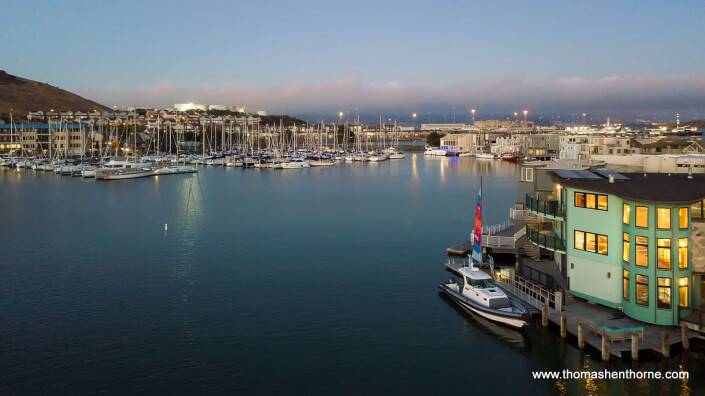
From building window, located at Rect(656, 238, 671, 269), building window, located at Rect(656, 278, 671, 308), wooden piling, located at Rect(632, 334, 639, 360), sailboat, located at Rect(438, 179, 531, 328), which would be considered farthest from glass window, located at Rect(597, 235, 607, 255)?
wooden piling, located at Rect(632, 334, 639, 360)

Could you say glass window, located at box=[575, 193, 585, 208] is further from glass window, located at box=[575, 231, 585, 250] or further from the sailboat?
the sailboat

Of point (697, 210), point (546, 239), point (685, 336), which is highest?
point (697, 210)

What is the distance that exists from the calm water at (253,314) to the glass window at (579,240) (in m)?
2.20

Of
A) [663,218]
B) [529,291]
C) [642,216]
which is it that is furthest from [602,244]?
[529,291]

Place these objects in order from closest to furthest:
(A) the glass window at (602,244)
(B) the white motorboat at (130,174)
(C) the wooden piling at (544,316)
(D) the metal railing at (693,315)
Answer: (D) the metal railing at (693,315) < (A) the glass window at (602,244) < (C) the wooden piling at (544,316) < (B) the white motorboat at (130,174)

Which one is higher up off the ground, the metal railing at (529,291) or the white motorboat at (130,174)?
the white motorboat at (130,174)

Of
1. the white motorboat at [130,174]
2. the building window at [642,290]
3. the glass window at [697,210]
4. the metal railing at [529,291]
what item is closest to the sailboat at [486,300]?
the metal railing at [529,291]

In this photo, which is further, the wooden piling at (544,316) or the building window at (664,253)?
the wooden piling at (544,316)

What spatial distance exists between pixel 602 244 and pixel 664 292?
1.68 metres

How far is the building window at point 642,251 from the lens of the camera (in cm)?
1254

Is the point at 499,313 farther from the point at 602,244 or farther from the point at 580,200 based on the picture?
the point at 580,200

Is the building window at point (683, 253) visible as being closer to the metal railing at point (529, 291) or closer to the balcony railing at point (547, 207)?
the metal railing at point (529, 291)

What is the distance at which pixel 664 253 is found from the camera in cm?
1237

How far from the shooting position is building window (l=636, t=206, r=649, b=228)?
12.6 meters
